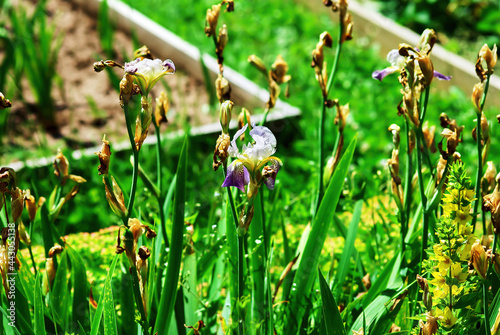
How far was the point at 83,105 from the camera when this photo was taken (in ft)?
12.1

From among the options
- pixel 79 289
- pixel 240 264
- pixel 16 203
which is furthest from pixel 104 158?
pixel 79 289

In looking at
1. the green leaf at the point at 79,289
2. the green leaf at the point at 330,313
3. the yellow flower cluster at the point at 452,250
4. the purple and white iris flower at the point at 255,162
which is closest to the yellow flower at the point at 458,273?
the yellow flower cluster at the point at 452,250

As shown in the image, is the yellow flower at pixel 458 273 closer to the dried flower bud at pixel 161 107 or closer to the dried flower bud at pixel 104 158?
the dried flower bud at pixel 104 158

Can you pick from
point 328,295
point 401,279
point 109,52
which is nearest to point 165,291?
point 328,295

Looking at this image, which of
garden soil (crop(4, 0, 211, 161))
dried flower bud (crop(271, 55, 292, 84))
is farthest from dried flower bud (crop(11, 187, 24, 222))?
garden soil (crop(4, 0, 211, 161))

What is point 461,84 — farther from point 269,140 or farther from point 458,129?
point 269,140

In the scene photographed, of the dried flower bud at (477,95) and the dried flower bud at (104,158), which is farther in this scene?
the dried flower bud at (477,95)

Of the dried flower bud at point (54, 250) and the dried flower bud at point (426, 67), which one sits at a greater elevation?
the dried flower bud at point (426, 67)

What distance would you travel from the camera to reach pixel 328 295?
1184mm

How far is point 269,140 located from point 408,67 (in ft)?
1.12

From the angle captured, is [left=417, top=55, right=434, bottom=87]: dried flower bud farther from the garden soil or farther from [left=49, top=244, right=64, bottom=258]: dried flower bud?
the garden soil

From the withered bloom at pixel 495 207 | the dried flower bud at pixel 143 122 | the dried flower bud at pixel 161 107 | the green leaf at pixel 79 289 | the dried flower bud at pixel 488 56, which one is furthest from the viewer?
the dried flower bud at pixel 161 107

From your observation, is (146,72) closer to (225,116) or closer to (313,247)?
(225,116)

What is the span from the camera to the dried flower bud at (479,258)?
1036 mm
